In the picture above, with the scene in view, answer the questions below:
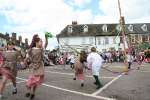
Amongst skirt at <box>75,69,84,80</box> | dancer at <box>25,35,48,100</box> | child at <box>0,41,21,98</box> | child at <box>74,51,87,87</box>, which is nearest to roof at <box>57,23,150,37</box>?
child at <box>74,51,87,87</box>

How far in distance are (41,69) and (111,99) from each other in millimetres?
2260

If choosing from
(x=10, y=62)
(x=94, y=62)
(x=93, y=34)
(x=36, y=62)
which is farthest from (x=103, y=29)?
(x=36, y=62)

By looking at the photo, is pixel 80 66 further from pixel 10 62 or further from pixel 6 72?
pixel 6 72

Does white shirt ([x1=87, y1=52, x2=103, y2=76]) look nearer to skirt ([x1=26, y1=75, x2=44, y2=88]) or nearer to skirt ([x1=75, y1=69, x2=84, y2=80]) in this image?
skirt ([x1=75, y1=69, x2=84, y2=80])

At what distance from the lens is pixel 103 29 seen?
103 meters

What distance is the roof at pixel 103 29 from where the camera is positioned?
334 feet

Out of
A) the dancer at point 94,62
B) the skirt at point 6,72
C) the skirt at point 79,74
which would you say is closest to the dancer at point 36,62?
the skirt at point 6,72

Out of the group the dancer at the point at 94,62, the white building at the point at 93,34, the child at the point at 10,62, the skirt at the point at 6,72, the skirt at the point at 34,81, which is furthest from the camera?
the white building at the point at 93,34

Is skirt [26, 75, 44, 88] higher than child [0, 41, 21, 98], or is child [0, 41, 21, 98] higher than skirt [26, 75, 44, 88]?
child [0, 41, 21, 98]

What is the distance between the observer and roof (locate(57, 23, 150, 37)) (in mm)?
101875

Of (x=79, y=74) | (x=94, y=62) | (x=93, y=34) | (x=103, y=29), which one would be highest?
(x=103, y=29)

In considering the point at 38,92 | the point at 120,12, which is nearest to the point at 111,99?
the point at 38,92

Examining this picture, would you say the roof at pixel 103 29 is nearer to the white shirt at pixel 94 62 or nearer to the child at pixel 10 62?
the white shirt at pixel 94 62

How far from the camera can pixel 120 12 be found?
27812mm
